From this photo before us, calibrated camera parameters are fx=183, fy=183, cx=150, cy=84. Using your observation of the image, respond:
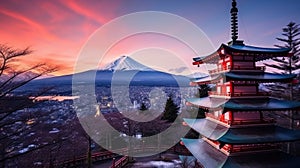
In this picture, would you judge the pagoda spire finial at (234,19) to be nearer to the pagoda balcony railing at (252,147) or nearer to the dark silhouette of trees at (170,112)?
the pagoda balcony railing at (252,147)

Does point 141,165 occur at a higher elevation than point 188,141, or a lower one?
lower

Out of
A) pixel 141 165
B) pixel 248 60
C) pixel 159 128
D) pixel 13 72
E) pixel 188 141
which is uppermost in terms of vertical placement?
pixel 248 60

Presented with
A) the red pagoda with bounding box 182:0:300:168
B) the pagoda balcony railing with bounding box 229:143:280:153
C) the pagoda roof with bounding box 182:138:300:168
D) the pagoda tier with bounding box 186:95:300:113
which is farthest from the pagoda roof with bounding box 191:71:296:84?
the pagoda roof with bounding box 182:138:300:168

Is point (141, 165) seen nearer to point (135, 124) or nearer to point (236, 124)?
point (135, 124)

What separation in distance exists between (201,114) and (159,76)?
64.8m

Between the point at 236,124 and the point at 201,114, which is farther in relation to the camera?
the point at 201,114

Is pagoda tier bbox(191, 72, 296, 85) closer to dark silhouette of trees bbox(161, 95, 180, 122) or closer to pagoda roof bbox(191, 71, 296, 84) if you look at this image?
pagoda roof bbox(191, 71, 296, 84)

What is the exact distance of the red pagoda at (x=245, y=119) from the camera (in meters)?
8.56

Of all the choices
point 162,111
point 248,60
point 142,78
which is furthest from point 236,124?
point 142,78

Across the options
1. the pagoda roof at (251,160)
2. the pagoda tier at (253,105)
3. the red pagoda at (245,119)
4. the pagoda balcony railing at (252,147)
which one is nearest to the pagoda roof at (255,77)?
the red pagoda at (245,119)

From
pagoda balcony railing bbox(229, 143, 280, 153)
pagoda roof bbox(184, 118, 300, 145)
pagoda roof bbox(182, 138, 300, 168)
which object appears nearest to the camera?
pagoda roof bbox(184, 118, 300, 145)

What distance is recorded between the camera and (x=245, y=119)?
9.59 metres

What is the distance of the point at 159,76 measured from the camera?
8881 centimetres

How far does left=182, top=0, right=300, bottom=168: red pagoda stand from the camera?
856cm
